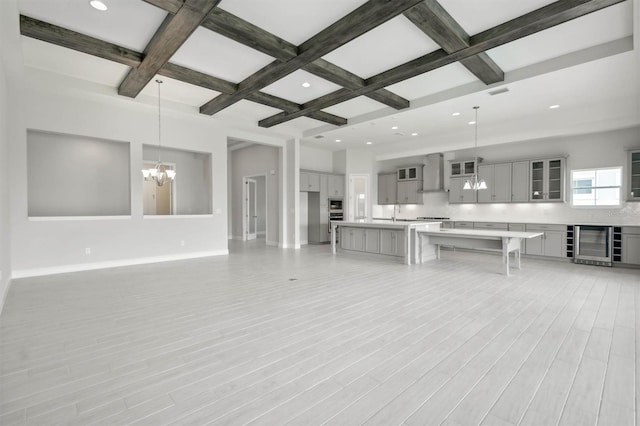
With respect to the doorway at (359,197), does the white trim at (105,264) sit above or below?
below

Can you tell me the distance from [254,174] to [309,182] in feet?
6.75

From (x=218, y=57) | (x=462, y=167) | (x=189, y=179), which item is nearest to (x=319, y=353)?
(x=218, y=57)

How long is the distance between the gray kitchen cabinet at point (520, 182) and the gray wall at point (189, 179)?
7.65 meters

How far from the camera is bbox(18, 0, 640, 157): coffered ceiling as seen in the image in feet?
11.2

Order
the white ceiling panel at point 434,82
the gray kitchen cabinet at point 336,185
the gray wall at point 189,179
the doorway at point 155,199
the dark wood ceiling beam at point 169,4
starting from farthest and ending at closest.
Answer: the gray kitchen cabinet at point 336,185
the doorway at point 155,199
the gray wall at point 189,179
the white ceiling panel at point 434,82
the dark wood ceiling beam at point 169,4

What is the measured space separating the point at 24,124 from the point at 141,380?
5.35 m

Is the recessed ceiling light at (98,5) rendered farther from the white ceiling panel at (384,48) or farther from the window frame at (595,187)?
the window frame at (595,187)

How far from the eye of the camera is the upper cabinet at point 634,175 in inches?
240

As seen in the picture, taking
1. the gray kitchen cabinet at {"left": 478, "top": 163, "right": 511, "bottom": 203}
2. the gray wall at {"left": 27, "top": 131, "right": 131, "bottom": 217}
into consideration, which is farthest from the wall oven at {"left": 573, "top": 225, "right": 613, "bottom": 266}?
the gray wall at {"left": 27, "top": 131, "right": 131, "bottom": 217}

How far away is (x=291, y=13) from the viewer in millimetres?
3502

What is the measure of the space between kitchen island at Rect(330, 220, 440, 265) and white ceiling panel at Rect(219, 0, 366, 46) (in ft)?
13.4

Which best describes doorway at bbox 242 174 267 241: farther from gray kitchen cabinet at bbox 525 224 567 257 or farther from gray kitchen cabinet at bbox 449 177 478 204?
gray kitchen cabinet at bbox 525 224 567 257

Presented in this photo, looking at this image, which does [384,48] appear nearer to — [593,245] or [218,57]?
[218,57]

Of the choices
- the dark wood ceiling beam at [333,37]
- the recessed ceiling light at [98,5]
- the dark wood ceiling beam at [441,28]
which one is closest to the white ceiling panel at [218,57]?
the dark wood ceiling beam at [333,37]
